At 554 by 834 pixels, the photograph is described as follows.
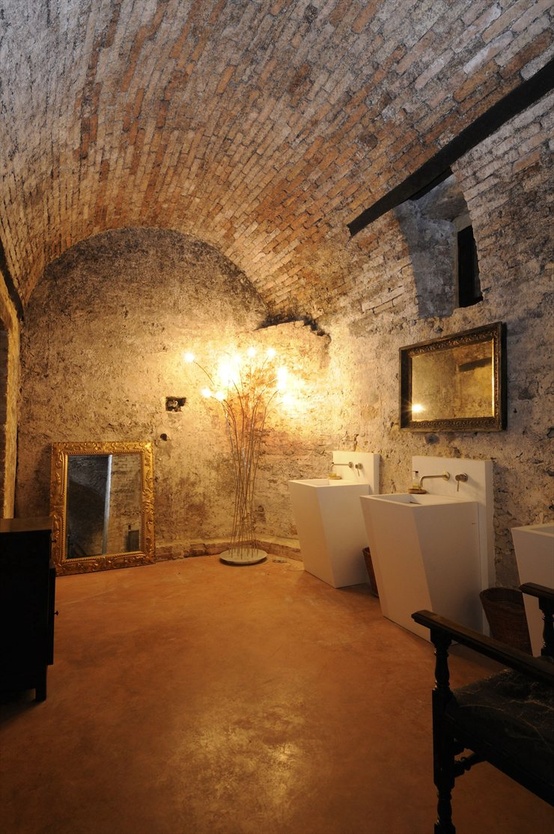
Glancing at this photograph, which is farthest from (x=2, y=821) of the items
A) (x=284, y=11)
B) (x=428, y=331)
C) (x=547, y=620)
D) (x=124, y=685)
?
(x=284, y=11)

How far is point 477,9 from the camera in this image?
2.55m

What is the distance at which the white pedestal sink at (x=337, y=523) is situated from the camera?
4.37 metres

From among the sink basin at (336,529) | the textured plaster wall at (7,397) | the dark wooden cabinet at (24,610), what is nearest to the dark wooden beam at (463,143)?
the sink basin at (336,529)

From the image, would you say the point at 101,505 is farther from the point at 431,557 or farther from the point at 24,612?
the point at 431,557

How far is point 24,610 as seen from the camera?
Result: 2.46 metres

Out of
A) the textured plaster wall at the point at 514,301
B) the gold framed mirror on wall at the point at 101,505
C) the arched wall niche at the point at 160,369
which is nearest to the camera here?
the textured plaster wall at the point at 514,301

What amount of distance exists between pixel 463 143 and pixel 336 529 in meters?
3.22

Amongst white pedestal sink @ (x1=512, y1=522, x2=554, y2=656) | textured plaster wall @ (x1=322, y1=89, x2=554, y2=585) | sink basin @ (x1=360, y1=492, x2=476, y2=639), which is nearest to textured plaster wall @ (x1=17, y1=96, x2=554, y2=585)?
textured plaster wall @ (x1=322, y1=89, x2=554, y2=585)

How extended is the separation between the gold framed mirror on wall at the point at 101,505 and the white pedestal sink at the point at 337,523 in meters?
1.81

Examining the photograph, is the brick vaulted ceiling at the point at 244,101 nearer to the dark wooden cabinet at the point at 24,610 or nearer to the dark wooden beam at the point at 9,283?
the dark wooden beam at the point at 9,283

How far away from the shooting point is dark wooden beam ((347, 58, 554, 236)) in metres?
2.66

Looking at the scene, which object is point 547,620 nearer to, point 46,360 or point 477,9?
point 477,9

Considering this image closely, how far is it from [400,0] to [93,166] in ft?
8.39

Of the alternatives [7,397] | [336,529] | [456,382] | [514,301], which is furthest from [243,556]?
[514,301]
